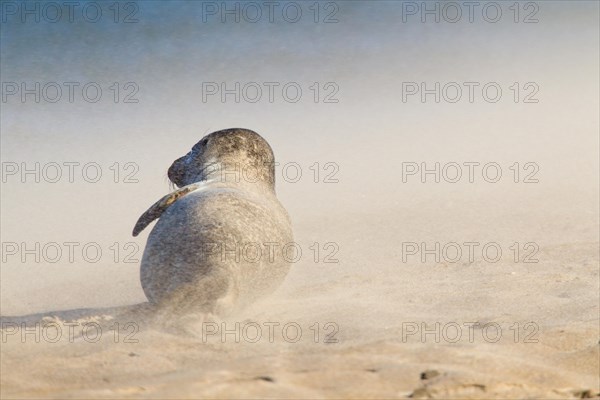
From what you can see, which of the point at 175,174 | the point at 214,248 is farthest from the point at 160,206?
the point at 175,174

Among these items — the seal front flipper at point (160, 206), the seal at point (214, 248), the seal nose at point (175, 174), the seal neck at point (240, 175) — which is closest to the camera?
the seal at point (214, 248)

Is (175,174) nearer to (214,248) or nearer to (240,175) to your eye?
(240,175)

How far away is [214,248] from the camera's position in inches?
222

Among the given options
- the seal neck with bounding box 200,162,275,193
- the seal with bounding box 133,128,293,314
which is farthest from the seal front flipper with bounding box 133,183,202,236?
the seal neck with bounding box 200,162,275,193

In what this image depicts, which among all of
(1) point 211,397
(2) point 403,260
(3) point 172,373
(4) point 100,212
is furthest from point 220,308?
(4) point 100,212

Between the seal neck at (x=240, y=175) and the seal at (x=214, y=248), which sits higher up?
the seal neck at (x=240, y=175)

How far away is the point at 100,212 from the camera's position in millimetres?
10914

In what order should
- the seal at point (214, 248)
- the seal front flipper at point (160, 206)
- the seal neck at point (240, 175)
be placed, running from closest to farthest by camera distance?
the seal at point (214, 248)
the seal front flipper at point (160, 206)
the seal neck at point (240, 175)

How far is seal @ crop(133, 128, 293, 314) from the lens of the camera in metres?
5.66

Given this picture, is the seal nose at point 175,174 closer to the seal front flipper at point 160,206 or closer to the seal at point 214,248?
the seal at point 214,248

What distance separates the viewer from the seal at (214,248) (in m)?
5.66

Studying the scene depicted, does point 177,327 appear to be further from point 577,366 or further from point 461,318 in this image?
point 577,366

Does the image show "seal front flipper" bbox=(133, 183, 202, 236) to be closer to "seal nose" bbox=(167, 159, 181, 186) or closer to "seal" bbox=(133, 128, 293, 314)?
"seal" bbox=(133, 128, 293, 314)

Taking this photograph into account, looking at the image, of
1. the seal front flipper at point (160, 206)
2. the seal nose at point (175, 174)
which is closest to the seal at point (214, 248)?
the seal front flipper at point (160, 206)
